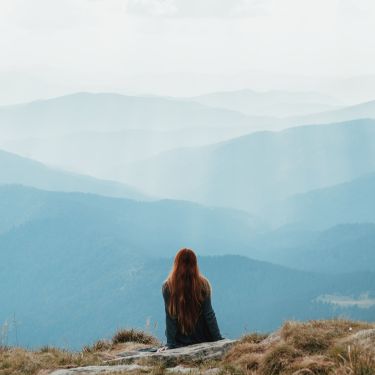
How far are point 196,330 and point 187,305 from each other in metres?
0.61

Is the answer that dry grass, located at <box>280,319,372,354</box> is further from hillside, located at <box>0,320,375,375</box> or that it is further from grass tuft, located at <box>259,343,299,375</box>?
grass tuft, located at <box>259,343,299,375</box>

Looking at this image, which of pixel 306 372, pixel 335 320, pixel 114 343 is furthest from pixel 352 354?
pixel 114 343

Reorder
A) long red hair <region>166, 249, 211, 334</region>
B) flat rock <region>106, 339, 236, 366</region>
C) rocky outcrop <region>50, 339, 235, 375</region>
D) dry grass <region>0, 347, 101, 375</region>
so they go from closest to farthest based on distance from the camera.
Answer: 1. rocky outcrop <region>50, 339, 235, 375</region>
2. flat rock <region>106, 339, 236, 366</region>
3. dry grass <region>0, 347, 101, 375</region>
4. long red hair <region>166, 249, 211, 334</region>

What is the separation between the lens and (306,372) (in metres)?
7.75

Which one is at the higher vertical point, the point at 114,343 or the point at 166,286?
the point at 166,286

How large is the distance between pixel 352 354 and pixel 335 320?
2.83m

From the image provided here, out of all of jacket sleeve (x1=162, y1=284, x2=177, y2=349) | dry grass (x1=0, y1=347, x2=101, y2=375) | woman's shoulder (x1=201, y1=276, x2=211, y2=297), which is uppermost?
woman's shoulder (x1=201, y1=276, x2=211, y2=297)

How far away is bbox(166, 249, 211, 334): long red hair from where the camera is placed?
11047 millimetres

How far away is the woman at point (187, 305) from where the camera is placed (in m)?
Result: 11.1

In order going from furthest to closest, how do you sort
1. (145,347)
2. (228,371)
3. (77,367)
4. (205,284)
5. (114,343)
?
(114,343) < (145,347) < (205,284) < (77,367) < (228,371)

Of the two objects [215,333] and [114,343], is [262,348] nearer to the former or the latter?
[215,333]

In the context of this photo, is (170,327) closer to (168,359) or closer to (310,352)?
(168,359)

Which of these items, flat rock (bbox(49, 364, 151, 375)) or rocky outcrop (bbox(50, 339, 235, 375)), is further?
rocky outcrop (bbox(50, 339, 235, 375))

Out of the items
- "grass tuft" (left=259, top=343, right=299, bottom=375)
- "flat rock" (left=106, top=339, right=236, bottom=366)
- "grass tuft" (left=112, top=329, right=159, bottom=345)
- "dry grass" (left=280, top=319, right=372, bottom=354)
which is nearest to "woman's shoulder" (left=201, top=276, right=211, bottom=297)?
"flat rock" (left=106, top=339, right=236, bottom=366)
